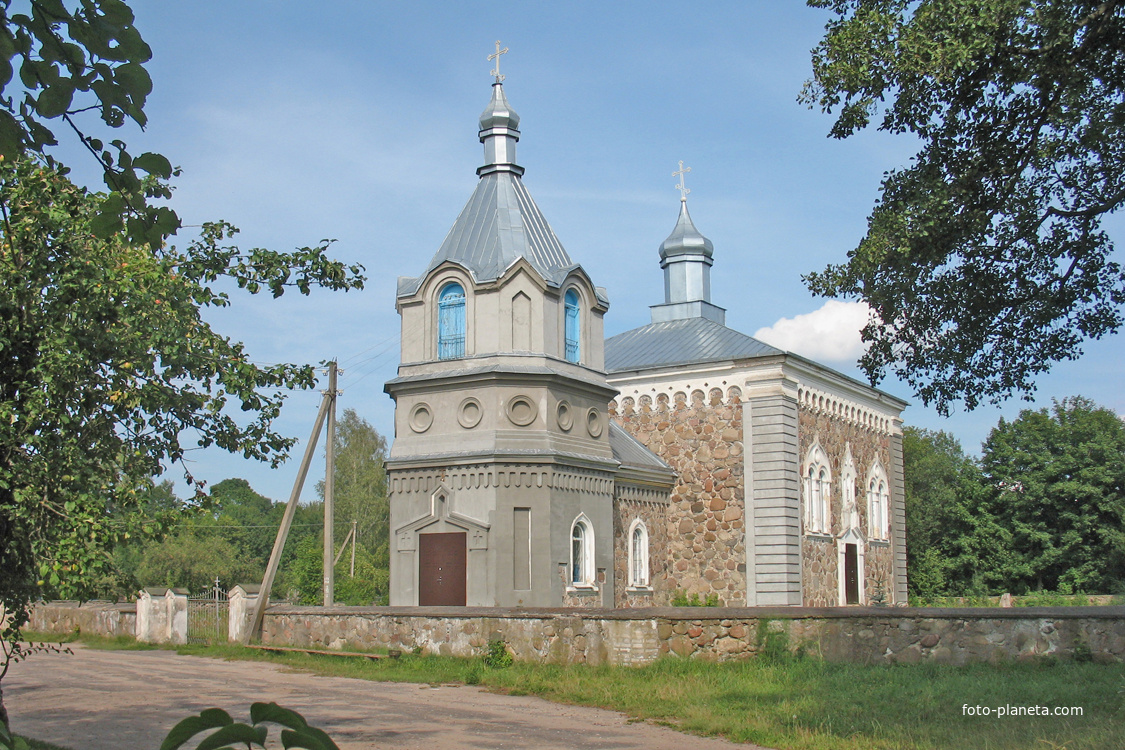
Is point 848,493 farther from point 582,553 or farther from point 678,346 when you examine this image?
point 582,553

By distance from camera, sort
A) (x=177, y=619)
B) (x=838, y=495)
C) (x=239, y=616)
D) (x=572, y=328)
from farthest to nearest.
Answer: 1. (x=838, y=495)
2. (x=572, y=328)
3. (x=177, y=619)
4. (x=239, y=616)

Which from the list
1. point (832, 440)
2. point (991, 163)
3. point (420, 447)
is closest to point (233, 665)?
point (420, 447)

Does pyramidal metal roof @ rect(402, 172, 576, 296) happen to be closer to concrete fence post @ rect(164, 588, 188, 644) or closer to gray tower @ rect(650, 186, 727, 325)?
concrete fence post @ rect(164, 588, 188, 644)

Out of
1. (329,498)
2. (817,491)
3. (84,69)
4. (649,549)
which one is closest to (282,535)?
(329,498)

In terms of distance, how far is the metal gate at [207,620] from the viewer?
20.0 m

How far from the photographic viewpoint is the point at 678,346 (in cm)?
2922

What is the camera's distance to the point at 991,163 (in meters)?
8.77

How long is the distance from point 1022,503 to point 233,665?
3681 cm

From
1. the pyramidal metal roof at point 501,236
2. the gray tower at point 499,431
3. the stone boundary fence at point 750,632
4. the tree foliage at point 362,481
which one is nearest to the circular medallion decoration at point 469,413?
the gray tower at point 499,431

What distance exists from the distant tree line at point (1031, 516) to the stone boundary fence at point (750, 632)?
96.3 ft

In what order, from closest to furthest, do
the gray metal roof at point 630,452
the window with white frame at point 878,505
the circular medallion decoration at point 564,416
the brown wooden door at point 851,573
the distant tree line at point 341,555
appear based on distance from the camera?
the circular medallion decoration at point 564,416 < the gray metal roof at point 630,452 < the brown wooden door at point 851,573 < the window with white frame at point 878,505 < the distant tree line at point 341,555

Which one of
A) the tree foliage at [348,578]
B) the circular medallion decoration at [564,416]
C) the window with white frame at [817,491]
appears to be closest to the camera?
the circular medallion decoration at [564,416]

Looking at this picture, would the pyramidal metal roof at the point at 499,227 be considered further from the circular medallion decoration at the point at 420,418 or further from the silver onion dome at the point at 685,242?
the silver onion dome at the point at 685,242

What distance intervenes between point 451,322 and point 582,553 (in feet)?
18.4
